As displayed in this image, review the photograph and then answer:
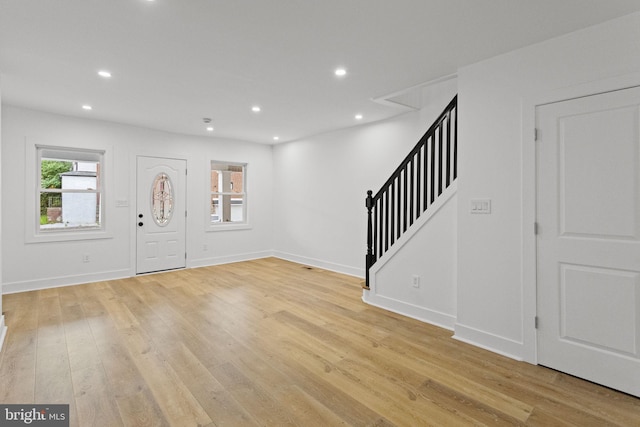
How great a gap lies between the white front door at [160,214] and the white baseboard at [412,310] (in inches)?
153

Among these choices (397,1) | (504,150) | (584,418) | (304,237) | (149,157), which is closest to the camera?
(584,418)

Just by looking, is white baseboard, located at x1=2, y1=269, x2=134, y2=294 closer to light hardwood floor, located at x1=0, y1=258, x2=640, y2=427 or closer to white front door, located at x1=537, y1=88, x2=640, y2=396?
light hardwood floor, located at x1=0, y1=258, x2=640, y2=427

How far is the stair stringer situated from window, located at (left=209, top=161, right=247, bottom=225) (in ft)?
13.1

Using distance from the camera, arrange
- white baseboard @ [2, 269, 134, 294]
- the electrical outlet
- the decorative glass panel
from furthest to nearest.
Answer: the decorative glass panel < white baseboard @ [2, 269, 134, 294] < the electrical outlet

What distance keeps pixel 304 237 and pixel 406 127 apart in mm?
3097

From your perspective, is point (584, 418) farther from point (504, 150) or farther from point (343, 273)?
point (343, 273)

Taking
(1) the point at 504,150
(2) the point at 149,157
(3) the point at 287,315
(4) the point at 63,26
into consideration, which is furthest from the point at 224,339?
(2) the point at 149,157

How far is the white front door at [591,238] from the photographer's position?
220cm

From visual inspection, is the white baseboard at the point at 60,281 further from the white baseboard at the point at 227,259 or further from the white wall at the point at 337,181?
the white wall at the point at 337,181

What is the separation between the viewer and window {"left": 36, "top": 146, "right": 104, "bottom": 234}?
487 centimetres

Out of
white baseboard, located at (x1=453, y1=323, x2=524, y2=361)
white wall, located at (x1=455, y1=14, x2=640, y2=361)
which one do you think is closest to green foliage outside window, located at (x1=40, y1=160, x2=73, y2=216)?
white wall, located at (x1=455, y1=14, x2=640, y2=361)

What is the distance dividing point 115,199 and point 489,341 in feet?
19.1

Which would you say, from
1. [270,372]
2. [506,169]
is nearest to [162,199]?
[270,372]

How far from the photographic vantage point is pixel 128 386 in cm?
224
